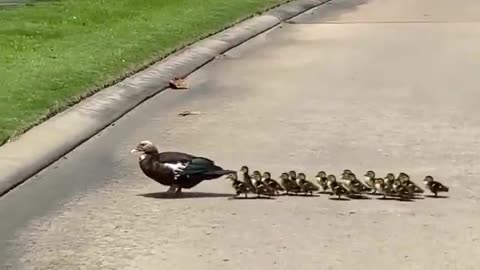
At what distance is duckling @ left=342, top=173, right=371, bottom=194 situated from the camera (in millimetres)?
7762

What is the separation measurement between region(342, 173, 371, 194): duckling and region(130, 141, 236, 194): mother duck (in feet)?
2.48

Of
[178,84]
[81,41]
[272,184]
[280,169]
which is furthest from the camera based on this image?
[81,41]

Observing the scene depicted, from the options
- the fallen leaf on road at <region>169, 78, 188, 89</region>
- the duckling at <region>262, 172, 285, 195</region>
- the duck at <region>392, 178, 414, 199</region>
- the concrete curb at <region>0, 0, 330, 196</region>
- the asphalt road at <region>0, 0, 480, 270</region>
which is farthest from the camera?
the fallen leaf on road at <region>169, 78, 188, 89</region>

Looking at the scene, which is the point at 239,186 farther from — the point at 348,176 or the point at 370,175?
the point at 370,175

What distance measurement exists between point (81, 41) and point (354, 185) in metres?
7.06

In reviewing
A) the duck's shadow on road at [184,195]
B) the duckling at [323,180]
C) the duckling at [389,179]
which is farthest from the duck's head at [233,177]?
the duckling at [389,179]

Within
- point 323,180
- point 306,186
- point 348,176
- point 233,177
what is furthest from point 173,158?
point 348,176

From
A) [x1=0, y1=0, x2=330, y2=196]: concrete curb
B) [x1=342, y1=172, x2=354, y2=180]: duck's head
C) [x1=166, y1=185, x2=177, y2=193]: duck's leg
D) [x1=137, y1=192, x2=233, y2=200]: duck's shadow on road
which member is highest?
[x1=0, y1=0, x2=330, y2=196]: concrete curb

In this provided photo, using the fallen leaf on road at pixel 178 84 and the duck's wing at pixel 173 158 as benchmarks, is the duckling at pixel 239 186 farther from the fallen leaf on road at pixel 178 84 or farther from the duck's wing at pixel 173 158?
the fallen leaf on road at pixel 178 84

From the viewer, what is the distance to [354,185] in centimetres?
776

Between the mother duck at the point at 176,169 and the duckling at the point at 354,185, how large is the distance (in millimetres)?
757

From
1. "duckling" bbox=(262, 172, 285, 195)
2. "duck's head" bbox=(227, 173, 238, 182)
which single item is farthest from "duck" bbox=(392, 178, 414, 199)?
"duck's head" bbox=(227, 173, 238, 182)

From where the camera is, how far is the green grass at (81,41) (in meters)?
10.6

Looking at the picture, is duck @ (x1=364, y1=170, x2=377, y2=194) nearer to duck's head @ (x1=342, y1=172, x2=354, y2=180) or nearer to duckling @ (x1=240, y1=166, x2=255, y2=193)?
duck's head @ (x1=342, y1=172, x2=354, y2=180)
